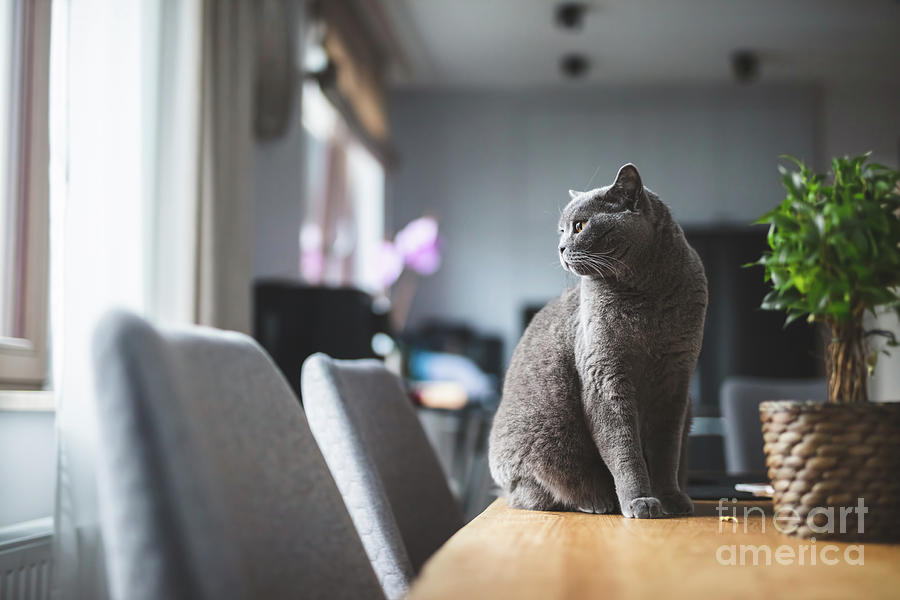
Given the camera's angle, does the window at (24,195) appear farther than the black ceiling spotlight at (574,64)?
No

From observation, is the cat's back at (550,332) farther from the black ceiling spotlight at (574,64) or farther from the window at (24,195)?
the black ceiling spotlight at (574,64)

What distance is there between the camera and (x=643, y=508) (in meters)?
0.85

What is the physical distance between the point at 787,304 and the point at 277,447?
18.4 inches

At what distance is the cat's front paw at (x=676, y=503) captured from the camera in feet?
2.91

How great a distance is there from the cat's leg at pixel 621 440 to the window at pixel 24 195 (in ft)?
4.72

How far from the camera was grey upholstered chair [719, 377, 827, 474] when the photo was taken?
2117mm

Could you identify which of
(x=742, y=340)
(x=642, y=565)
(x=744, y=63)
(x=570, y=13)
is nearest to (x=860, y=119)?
(x=744, y=63)

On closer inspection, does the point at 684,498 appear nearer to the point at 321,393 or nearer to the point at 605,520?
the point at 605,520

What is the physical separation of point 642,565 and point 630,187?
465mm

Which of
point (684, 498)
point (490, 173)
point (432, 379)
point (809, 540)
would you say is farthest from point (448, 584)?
point (490, 173)

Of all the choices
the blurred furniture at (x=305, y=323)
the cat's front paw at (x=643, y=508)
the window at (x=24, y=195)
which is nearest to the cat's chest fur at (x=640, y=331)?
the cat's front paw at (x=643, y=508)

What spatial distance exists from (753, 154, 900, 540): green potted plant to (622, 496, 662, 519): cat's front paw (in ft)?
0.48

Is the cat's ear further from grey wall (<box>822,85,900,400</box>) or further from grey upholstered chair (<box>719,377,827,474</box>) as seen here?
grey wall (<box>822,85,900,400</box>)

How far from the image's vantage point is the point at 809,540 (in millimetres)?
707
